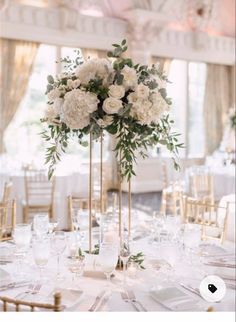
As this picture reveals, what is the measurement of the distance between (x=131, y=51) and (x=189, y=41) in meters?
1.68

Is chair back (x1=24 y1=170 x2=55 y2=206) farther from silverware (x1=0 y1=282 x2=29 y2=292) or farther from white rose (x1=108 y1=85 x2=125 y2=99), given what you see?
white rose (x1=108 y1=85 x2=125 y2=99)

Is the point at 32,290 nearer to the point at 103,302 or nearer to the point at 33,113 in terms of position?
the point at 103,302

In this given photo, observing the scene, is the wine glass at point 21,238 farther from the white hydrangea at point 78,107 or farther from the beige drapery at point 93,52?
the beige drapery at point 93,52

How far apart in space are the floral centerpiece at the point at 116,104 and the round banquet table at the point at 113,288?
0.51 m

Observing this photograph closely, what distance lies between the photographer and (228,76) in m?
10.9

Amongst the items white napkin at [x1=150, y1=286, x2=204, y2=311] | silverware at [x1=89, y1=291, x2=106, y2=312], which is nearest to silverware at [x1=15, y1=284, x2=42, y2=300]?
silverware at [x1=89, y1=291, x2=106, y2=312]

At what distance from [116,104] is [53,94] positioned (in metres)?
0.33

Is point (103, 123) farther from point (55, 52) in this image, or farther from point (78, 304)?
point (55, 52)

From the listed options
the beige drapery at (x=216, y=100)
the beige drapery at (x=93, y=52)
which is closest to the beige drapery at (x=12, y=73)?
the beige drapery at (x=93, y=52)

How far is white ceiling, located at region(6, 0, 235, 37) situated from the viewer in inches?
335

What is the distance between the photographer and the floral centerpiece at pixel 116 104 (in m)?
2.02

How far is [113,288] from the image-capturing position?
2070 millimetres

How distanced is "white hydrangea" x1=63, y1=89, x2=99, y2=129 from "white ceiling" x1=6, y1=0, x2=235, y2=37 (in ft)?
20.6

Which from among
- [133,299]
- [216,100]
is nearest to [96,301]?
[133,299]
